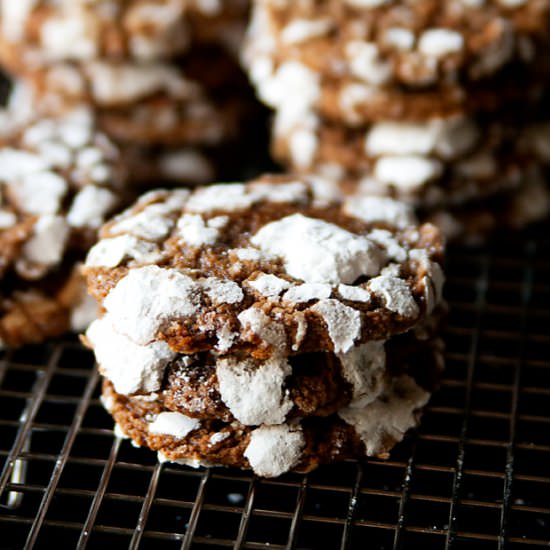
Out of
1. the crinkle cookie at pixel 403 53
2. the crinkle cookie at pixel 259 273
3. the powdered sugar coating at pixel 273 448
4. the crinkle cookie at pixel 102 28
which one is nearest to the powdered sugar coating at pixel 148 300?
the crinkle cookie at pixel 259 273

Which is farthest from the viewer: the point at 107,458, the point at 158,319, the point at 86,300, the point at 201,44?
the point at 201,44

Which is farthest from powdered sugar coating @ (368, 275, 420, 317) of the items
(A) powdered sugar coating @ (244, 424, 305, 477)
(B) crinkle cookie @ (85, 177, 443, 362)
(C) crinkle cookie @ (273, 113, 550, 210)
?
(C) crinkle cookie @ (273, 113, 550, 210)

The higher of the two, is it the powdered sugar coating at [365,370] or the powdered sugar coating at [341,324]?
the powdered sugar coating at [341,324]

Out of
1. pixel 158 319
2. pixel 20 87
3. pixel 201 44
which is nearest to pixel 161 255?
pixel 158 319

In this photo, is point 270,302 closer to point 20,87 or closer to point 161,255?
point 161,255

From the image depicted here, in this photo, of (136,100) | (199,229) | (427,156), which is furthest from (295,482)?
(136,100)

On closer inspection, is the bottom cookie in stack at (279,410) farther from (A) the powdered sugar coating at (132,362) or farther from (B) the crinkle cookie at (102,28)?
(B) the crinkle cookie at (102,28)

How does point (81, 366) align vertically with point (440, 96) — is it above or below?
below
